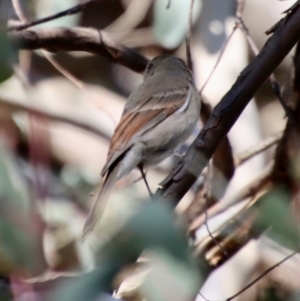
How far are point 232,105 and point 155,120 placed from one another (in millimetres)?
1050

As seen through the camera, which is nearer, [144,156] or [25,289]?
[25,289]

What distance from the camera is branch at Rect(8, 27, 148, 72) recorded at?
2705 millimetres

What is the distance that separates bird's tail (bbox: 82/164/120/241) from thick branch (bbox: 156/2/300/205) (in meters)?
0.21

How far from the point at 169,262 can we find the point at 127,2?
4673 mm

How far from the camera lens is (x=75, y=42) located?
2840 mm

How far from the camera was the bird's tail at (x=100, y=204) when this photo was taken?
58.8 inches

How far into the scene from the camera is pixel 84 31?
2.87 metres

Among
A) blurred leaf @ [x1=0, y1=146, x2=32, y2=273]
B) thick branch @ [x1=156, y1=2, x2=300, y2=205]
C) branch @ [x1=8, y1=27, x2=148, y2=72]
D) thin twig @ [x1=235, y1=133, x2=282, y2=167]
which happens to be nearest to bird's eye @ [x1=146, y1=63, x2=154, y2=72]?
branch @ [x1=8, y1=27, x2=148, y2=72]

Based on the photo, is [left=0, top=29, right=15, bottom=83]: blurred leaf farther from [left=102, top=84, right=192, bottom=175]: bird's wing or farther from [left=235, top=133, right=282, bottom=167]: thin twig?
[left=235, top=133, right=282, bottom=167]: thin twig

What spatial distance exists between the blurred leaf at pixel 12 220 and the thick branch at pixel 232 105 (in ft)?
2.65

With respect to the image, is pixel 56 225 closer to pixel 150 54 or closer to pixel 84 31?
pixel 84 31

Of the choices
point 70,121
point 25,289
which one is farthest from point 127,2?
point 25,289

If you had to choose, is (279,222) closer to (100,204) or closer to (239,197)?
(100,204)

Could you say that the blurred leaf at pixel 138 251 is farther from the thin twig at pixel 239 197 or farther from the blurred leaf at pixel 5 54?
the thin twig at pixel 239 197
